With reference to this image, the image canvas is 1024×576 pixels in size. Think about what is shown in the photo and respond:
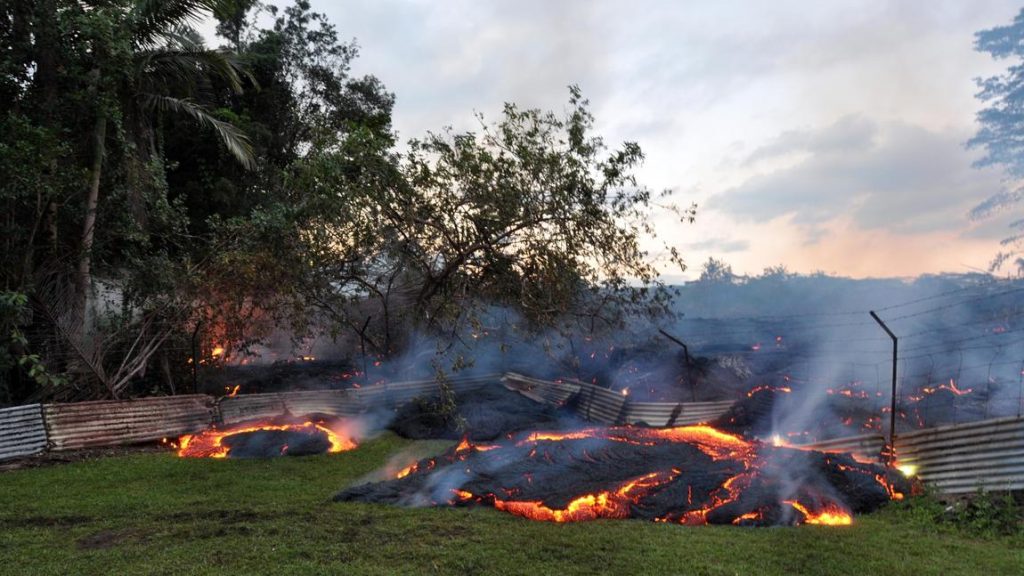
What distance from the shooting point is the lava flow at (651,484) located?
7.14m

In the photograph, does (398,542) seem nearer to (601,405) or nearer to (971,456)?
(971,456)

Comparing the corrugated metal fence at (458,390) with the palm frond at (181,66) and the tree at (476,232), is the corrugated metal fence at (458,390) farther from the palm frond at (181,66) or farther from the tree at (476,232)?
the palm frond at (181,66)

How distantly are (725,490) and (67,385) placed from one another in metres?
11.5

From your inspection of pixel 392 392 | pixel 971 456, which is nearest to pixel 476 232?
pixel 392 392

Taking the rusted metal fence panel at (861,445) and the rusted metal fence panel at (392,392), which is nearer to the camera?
the rusted metal fence panel at (861,445)

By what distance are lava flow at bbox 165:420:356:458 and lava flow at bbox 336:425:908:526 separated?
297 cm

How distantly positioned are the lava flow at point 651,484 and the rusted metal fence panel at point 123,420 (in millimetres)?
5905

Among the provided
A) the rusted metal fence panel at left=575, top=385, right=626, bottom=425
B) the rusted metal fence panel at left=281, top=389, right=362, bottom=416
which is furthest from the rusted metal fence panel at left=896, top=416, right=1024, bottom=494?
the rusted metal fence panel at left=281, top=389, right=362, bottom=416

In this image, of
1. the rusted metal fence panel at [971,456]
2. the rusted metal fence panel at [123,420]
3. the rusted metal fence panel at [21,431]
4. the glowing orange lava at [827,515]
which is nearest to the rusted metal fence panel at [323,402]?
the rusted metal fence panel at [123,420]

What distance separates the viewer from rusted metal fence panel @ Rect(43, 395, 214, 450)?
10.8m

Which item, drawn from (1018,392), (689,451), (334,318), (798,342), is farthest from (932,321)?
(334,318)

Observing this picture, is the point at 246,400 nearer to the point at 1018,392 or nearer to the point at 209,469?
the point at 209,469

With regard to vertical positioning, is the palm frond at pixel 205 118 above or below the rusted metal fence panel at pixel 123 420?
above

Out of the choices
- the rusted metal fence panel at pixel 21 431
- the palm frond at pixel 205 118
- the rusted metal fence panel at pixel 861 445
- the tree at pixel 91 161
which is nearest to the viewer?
the rusted metal fence panel at pixel 861 445
